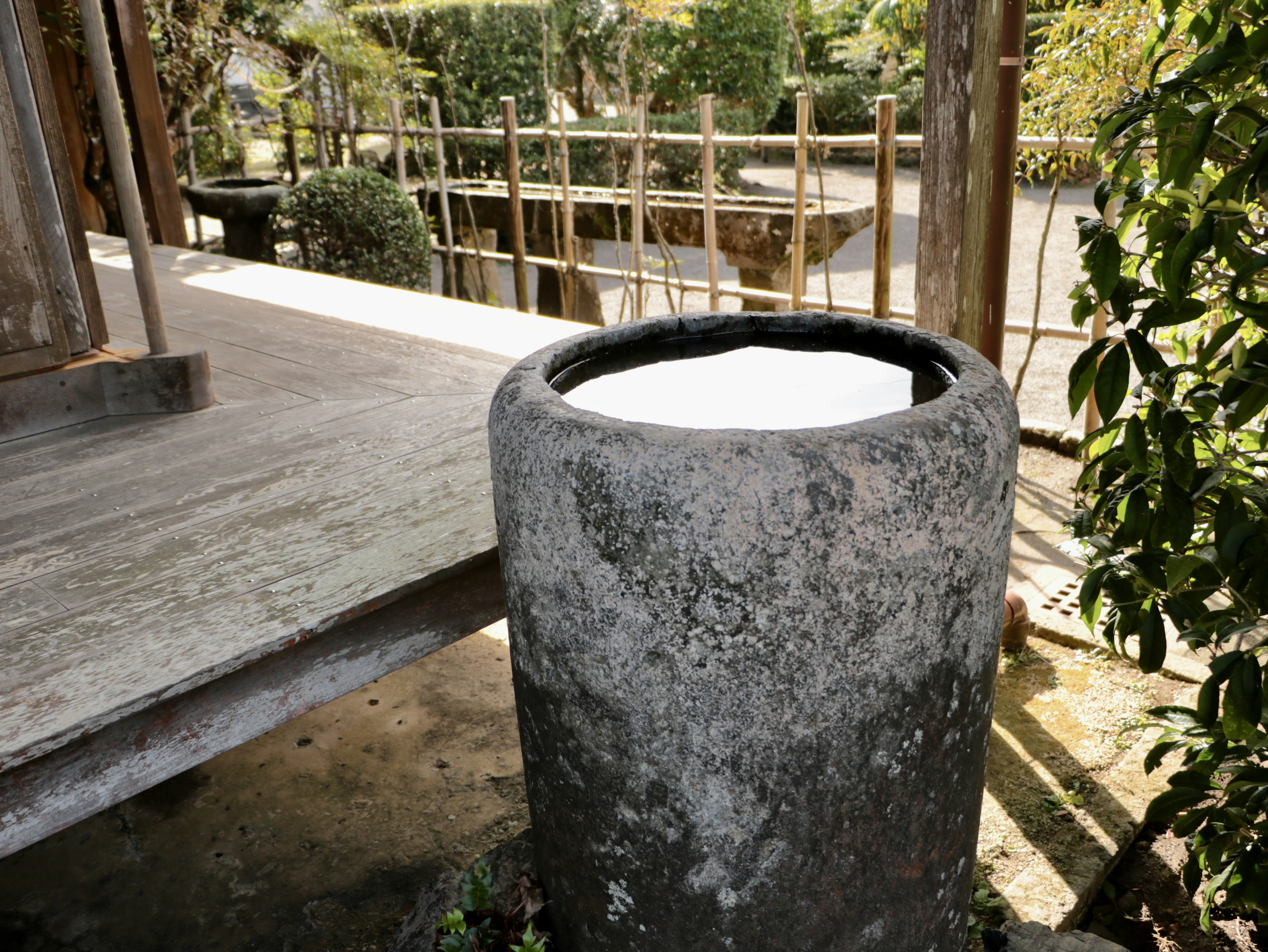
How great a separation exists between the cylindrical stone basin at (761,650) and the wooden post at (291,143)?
7928 mm

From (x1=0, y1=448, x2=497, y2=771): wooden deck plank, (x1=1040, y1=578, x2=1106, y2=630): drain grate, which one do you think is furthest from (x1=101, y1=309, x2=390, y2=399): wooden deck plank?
(x1=1040, y1=578, x2=1106, y2=630): drain grate

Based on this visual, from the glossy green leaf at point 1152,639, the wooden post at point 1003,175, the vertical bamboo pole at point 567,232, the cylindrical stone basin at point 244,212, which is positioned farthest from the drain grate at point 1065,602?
the cylindrical stone basin at point 244,212

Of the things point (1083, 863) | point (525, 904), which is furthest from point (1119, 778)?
point (525, 904)

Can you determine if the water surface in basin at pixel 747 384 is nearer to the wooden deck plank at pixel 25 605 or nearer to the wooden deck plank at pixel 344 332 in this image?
the wooden deck plank at pixel 25 605

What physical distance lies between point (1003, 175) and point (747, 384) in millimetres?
1284

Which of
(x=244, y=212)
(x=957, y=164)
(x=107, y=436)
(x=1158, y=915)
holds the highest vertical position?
(x=957, y=164)

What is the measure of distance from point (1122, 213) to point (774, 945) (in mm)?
1237

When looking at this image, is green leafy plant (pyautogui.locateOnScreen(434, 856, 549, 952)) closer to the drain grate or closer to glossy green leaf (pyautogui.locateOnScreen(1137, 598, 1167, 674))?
glossy green leaf (pyautogui.locateOnScreen(1137, 598, 1167, 674))

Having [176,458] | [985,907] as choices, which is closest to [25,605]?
[176,458]

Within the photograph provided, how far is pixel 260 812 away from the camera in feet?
8.19

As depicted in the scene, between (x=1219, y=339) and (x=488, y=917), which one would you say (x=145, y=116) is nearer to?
(x=488, y=917)

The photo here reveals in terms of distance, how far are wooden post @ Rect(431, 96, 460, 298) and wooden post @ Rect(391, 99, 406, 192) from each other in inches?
9.4

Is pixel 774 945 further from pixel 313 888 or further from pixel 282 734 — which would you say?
pixel 282 734

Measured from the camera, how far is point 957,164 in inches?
94.0
